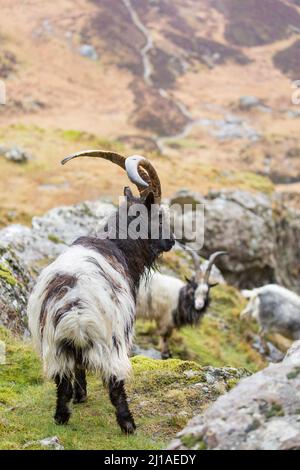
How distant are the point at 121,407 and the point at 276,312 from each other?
12.8 meters

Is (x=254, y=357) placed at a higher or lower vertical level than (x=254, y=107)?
lower

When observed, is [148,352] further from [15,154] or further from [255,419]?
[15,154]

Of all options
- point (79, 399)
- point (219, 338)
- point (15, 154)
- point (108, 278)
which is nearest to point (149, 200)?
point (108, 278)

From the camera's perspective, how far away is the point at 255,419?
533cm

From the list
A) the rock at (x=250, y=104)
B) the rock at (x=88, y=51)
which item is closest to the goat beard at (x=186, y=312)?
the rock at (x=250, y=104)

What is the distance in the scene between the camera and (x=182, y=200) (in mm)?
27703

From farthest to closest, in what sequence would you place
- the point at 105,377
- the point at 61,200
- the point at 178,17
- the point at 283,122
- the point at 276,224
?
the point at 178,17, the point at 283,122, the point at 61,200, the point at 276,224, the point at 105,377

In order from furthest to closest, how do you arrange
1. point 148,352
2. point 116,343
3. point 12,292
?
point 148,352, point 12,292, point 116,343

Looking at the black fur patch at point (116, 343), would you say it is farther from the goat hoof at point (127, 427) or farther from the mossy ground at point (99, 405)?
the mossy ground at point (99, 405)

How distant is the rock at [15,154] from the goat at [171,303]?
21832mm

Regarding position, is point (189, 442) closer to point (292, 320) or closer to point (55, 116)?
point (292, 320)

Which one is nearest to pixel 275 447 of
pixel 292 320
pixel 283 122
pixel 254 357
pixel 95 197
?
pixel 254 357

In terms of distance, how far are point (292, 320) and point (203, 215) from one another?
8362 millimetres

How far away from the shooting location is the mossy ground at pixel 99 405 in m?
6.78
